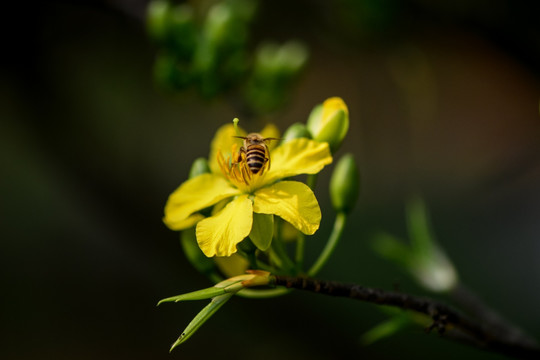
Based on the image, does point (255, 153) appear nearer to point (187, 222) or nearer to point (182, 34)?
point (187, 222)

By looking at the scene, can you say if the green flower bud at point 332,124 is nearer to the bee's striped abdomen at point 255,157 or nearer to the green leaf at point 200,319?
the bee's striped abdomen at point 255,157

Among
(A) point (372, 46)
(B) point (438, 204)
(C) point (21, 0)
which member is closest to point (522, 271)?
(B) point (438, 204)

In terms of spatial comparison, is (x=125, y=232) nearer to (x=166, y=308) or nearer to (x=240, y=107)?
(x=240, y=107)

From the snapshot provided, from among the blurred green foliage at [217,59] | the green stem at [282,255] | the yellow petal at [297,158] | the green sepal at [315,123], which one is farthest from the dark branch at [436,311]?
the blurred green foliage at [217,59]

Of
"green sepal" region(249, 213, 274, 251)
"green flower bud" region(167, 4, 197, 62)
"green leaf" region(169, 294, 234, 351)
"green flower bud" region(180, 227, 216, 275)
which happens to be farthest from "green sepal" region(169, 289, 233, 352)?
"green flower bud" region(167, 4, 197, 62)

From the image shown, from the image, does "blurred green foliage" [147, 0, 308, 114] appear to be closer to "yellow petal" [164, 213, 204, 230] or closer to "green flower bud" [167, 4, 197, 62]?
"green flower bud" [167, 4, 197, 62]

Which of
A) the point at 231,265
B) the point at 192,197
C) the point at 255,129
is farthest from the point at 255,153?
the point at 255,129
